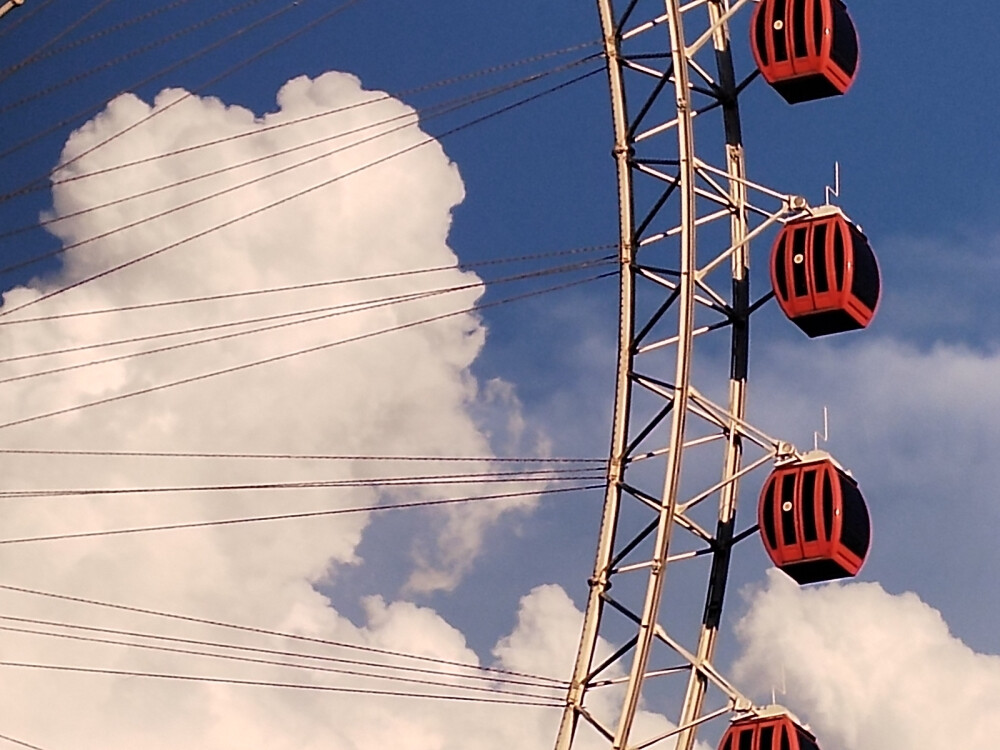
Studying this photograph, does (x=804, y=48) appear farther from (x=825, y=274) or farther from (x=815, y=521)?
(x=815, y=521)

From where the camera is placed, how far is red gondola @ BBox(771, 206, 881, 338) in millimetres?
33094

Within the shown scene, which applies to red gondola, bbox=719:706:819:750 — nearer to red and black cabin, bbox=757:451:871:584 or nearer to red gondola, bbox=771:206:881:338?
red and black cabin, bbox=757:451:871:584

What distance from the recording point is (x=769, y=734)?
105 feet

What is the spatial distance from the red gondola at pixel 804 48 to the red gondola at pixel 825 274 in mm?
1958

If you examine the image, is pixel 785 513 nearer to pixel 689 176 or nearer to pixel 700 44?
pixel 689 176

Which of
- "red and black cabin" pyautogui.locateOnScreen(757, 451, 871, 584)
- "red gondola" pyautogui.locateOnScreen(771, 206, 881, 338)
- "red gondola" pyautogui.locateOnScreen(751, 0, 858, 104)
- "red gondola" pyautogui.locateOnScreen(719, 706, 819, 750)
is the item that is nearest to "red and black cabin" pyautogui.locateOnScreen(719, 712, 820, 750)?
"red gondola" pyautogui.locateOnScreen(719, 706, 819, 750)

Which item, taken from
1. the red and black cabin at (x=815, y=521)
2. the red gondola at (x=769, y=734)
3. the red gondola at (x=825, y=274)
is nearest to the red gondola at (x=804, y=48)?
the red gondola at (x=825, y=274)

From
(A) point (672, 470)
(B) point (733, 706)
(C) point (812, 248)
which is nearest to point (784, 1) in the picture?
(C) point (812, 248)

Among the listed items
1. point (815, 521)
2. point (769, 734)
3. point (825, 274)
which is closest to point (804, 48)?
point (825, 274)

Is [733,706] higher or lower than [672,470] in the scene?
lower

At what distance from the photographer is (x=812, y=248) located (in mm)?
33500

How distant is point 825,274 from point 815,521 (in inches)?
151

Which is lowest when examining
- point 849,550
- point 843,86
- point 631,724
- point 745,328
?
point 631,724

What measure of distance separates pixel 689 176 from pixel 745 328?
2.90 meters
